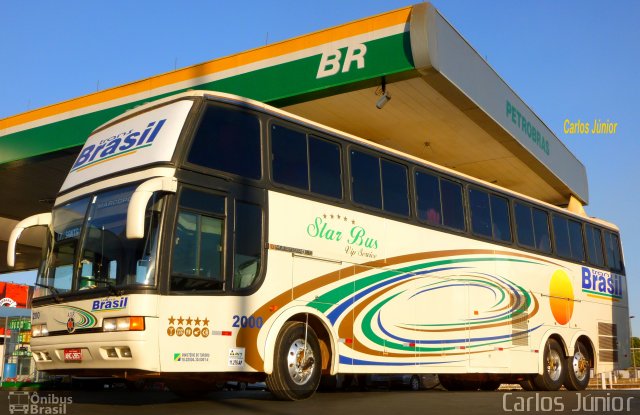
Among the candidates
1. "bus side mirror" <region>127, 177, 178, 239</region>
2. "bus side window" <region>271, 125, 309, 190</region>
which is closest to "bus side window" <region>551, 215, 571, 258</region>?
"bus side window" <region>271, 125, 309, 190</region>

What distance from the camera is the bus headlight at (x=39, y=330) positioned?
379 inches

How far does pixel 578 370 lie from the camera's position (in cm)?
1700

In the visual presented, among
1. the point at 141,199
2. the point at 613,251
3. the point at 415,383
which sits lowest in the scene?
the point at 415,383

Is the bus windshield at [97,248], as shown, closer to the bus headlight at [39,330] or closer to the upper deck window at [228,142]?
the bus headlight at [39,330]

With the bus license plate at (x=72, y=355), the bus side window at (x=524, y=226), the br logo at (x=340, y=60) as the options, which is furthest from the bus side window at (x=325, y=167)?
the bus side window at (x=524, y=226)

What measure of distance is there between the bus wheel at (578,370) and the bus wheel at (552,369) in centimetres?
18

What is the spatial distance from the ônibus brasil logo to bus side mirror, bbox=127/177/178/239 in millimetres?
957

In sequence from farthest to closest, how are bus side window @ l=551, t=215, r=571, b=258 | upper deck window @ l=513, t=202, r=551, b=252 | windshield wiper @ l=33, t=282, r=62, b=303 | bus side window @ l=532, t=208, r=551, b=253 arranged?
bus side window @ l=551, t=215, r=571, b=258 < bus side window @ l=532, t=208, r=551, b=253 < upper deck window @ l=513, t=202, r=551, b=252 < windshield wiper @ l=33, t=282, r=62, b=303

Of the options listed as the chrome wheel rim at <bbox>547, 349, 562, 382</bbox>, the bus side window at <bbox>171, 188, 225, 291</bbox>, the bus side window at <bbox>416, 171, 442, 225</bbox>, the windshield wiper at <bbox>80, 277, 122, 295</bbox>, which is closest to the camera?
the windshield wiper at <bbox>80, 277, 122, 295</bbox>

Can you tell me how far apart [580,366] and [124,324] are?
39.7 ft

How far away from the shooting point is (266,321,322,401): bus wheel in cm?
988

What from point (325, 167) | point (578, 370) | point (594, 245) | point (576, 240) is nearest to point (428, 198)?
point (325, 167)

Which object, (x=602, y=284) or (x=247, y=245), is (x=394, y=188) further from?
(x=602, y=284)

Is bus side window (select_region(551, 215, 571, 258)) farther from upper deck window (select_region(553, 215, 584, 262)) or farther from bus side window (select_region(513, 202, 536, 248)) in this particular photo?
bus side window (select_region(513, 202, 536, 248))
